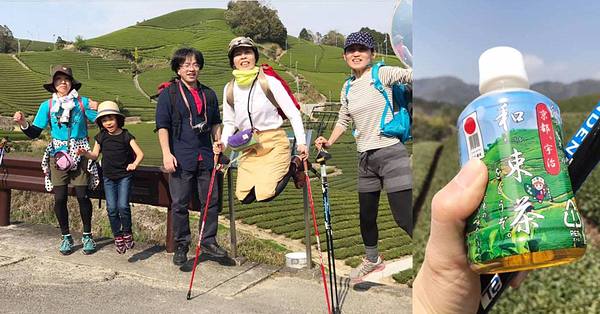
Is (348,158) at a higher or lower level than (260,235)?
higher

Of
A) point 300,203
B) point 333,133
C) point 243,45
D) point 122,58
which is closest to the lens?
point 333,133

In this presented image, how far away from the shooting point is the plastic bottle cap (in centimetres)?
105

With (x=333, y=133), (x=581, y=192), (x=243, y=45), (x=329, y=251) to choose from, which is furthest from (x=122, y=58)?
(x=581, y=192)

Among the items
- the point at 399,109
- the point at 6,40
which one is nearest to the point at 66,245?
the point at 6,40

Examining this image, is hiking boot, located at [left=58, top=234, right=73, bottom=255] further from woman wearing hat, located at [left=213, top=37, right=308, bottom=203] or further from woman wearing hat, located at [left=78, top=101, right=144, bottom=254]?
woman wearing hat, located at [left=213, top=37, right=308, bottom=203]

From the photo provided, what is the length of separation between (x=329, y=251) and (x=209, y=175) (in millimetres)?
880

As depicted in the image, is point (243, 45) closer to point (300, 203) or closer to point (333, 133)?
point (333, 133)

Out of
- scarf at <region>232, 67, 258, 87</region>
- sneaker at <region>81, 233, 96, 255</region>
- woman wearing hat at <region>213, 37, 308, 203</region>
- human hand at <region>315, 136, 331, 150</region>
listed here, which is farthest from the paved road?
scarf at <region>232, 67, 258, 87</region>

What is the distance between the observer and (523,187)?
1.01 m

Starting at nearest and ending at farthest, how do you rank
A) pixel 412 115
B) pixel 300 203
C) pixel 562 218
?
pixel 562 218
pixel 412 115
pixel 300 203

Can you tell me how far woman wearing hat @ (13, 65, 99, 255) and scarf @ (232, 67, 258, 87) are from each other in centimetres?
116

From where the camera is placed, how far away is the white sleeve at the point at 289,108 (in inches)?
117

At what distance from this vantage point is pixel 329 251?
2.99m

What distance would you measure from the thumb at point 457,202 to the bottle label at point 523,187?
0.07 feet
